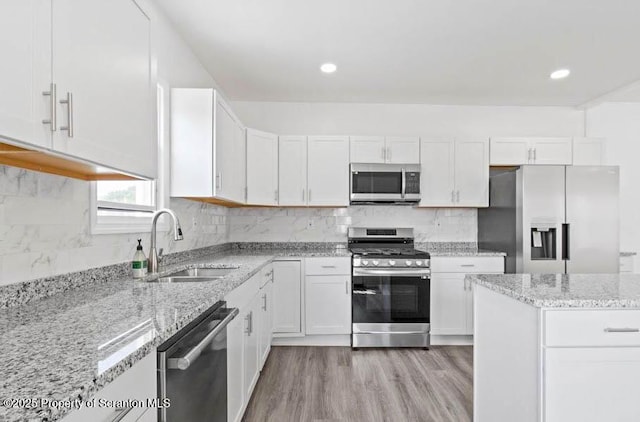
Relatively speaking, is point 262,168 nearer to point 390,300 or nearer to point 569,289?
point 390,300

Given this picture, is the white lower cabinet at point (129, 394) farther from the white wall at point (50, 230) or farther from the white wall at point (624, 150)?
the white wall at point (624, 150)

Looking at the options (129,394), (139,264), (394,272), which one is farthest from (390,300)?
(129,394)

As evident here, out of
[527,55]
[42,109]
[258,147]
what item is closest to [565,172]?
[527,55]

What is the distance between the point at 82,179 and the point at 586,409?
2.30 m

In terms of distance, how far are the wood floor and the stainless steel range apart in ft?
0.42

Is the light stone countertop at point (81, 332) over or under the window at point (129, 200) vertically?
under

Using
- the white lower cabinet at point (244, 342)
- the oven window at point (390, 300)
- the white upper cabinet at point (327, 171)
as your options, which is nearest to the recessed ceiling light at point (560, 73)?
the white upper cabinet at point (327, 171)

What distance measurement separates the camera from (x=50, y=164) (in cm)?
130

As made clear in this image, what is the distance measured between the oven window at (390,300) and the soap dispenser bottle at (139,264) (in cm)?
205

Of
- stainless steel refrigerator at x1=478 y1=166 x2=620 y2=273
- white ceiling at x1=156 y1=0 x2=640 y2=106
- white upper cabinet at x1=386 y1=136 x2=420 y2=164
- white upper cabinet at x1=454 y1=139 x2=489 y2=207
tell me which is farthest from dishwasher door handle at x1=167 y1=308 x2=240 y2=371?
white upper cabinet at x1=454 y1=139 x2=489 y2=207

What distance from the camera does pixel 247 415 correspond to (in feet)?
7.52

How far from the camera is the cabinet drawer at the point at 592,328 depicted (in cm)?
140

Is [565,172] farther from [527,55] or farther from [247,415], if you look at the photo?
[247,415]

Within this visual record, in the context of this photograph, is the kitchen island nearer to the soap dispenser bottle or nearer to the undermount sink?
the undermount sink
